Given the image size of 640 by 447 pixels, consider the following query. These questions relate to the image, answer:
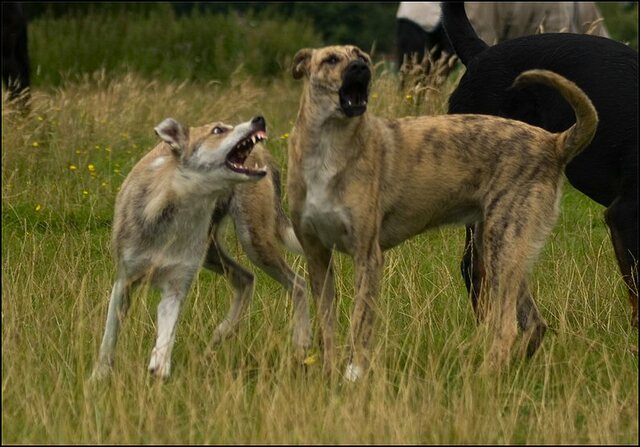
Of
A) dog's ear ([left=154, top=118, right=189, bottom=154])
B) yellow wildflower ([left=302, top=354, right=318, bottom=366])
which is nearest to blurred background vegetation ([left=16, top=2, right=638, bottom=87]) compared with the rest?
dog's ear ([left=154, top=118, right=189, bottom=154])

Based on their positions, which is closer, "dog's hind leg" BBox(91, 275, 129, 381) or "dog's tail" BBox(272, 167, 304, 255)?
"dog's hind leg" BBox(91, 275, 129, 381)

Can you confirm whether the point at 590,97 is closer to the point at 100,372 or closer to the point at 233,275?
the point at 233,275

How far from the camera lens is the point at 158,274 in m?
6.51

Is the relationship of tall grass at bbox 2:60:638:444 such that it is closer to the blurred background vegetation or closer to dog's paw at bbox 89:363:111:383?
dog's paw at bbox 89:363:111:383

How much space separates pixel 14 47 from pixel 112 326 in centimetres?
762

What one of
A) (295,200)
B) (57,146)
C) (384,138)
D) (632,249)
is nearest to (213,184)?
(295,200)

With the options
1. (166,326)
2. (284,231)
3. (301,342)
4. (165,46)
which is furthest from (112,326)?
(165,46)

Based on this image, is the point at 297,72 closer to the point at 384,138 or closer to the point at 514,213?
the point at 384,138

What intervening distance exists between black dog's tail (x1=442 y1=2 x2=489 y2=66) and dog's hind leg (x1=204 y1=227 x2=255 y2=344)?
5.85 ft

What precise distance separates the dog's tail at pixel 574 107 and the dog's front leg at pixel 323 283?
118 centimetres

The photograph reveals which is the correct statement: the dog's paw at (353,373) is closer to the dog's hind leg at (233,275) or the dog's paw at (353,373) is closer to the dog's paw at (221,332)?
the dog's paw at (221,332)

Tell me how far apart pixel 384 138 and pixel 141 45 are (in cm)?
1601

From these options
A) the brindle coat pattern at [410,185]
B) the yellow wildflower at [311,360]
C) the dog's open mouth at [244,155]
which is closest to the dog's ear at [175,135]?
the dog's open mouth at [244,155]

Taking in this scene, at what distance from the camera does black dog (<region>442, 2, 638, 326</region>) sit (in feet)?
21.7
